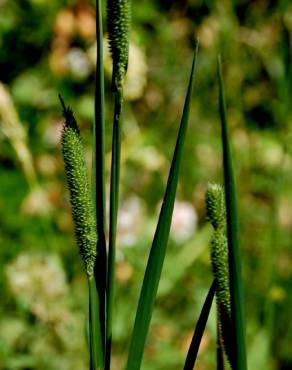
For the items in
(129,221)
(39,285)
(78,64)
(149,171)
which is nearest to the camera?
(39,285)

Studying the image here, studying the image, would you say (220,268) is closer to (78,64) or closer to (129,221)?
(129,221)

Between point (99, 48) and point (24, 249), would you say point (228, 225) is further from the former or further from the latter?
point (24, 249)

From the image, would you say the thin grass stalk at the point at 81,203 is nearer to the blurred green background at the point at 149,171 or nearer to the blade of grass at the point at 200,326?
the blade of grass at the point at 200,326

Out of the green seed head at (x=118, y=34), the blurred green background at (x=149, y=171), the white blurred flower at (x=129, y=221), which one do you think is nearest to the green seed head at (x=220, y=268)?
the green seed head at (x=118, y=34)

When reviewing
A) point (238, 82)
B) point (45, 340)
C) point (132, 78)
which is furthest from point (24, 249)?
point (238, 82)

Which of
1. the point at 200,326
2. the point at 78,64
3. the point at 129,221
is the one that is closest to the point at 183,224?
the point at 129,221
